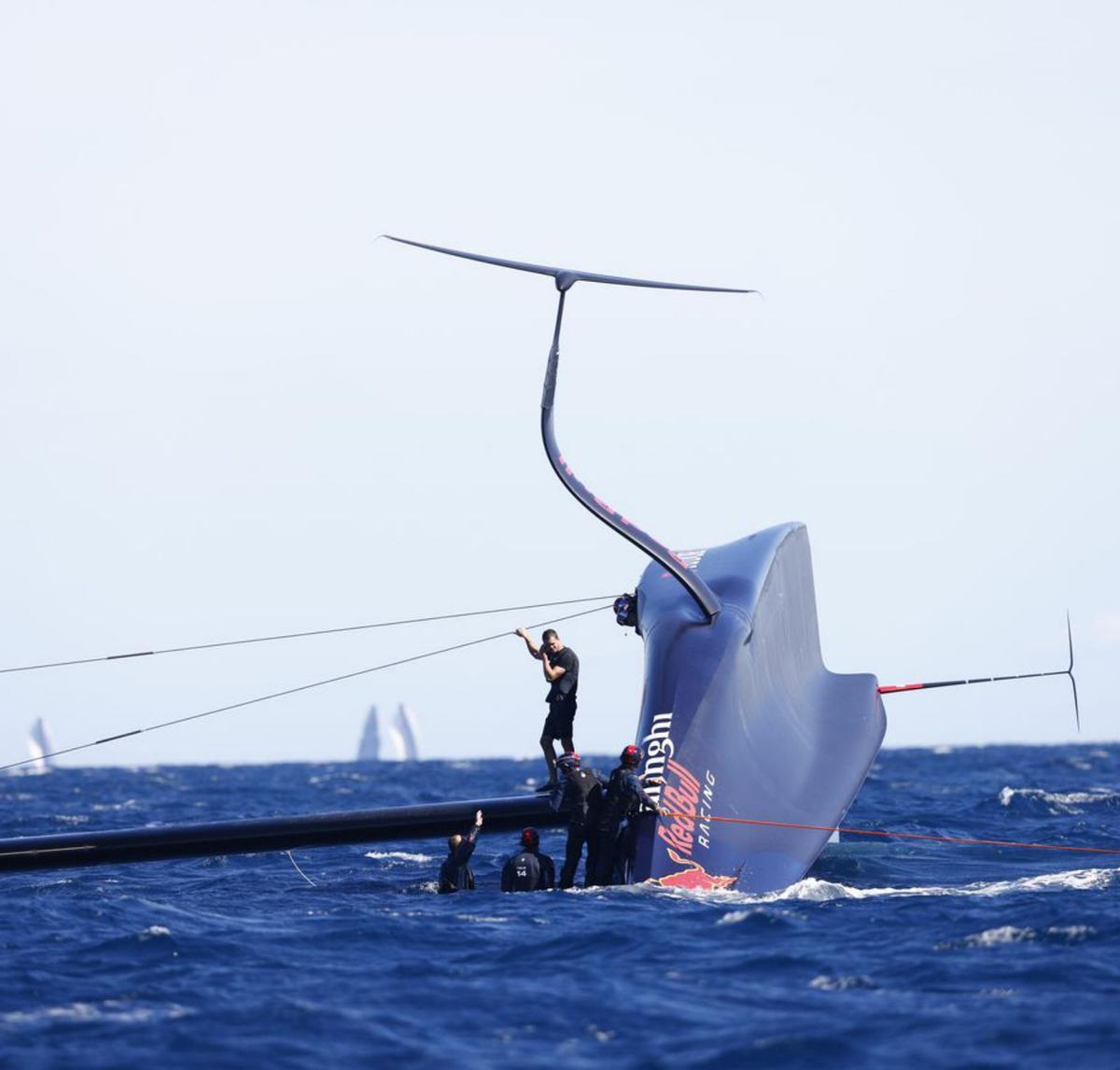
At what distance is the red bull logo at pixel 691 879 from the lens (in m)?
13.8

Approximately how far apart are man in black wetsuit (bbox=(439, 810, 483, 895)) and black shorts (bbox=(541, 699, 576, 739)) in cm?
131

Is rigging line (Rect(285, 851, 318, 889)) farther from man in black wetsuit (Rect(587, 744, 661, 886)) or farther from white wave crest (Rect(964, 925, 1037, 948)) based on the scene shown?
white wave crest (Rect(964, 925, 1037, 948))

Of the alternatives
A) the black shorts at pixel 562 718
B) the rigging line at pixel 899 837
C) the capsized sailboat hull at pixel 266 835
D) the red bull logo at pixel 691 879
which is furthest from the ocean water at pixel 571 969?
the black shorts at pixel 562 718

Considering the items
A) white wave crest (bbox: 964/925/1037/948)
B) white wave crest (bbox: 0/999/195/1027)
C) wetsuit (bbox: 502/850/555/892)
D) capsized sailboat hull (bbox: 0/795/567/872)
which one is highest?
capsized sailboat hull (bbox: 0/795/567/872)

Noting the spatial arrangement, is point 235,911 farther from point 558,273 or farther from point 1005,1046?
point 1005,1046

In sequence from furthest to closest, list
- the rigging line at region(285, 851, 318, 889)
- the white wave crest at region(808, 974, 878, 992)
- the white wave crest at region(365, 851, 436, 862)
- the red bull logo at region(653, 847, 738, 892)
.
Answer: the white wave crest at region(365, 851, 436, 862) → the rigging line at region(285, 851, 318, 889) → the red bull logo at region(653, 847, 738, 892) → the white wave crest at region(808, 974, 878, 992)

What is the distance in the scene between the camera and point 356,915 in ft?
43.7

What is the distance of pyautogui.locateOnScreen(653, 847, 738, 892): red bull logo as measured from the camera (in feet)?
45.2

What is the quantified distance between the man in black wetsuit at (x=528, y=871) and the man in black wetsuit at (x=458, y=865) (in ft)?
1.28

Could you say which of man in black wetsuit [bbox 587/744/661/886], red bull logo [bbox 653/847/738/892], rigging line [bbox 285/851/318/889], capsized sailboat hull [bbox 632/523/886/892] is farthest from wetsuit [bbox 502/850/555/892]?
rigging line [bbox 285/851/318/889]

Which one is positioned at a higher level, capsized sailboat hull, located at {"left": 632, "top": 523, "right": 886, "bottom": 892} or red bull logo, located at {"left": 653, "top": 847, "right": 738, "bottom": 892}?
capsized sailboat hull, located at {"left": 632, "top": 523, "right": 886, "bottom": 892}

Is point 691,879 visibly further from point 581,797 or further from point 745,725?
Answer: point 745,725

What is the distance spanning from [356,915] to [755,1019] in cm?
468

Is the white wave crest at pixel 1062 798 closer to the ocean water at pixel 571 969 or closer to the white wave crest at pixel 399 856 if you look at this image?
the ocean water at pixel 571 969
